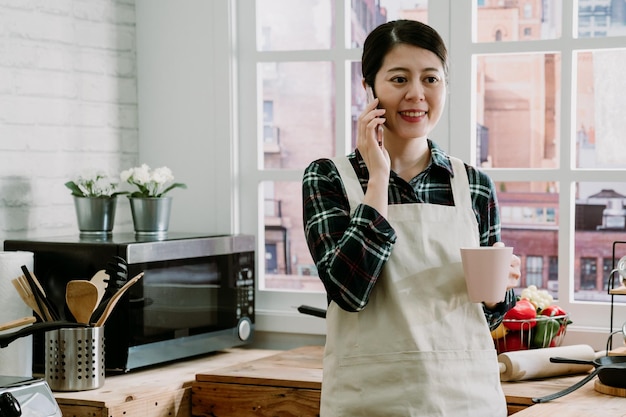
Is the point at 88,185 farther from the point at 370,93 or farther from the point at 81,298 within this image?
the point at 370,93

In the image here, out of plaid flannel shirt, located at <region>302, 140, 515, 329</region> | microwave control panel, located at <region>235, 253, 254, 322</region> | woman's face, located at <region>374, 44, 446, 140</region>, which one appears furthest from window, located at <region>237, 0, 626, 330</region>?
woman's face, located at <region>374, 44, 446, 140</region>

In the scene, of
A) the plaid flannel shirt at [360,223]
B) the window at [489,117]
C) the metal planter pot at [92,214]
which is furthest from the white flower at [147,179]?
the plaid flannel shirt at [360,223]

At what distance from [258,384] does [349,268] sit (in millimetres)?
967

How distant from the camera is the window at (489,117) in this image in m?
2.72

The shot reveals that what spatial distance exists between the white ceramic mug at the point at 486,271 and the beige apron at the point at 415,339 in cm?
7

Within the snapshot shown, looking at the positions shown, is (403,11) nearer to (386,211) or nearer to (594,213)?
(594,213)

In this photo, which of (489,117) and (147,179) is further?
(489,117)

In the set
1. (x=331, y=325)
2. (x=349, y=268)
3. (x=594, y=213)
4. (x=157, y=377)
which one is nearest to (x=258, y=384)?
(x=157, y=377)

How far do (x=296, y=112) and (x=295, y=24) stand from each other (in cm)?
34

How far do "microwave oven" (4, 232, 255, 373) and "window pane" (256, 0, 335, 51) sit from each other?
78 cm

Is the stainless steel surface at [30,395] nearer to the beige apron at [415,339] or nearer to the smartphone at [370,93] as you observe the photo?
the beige apron at [415,339]

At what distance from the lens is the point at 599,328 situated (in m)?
2.69

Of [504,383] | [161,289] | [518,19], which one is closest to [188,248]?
[161,289]

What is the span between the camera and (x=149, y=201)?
2799 mm
